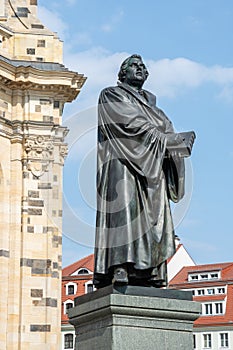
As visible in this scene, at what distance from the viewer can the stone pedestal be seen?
7855 mm

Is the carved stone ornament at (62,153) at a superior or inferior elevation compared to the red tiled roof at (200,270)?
inferior

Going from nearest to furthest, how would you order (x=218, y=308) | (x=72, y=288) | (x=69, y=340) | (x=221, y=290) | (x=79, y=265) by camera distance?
(x=218, y=308)
(x=221, y=290)
(x=69, y=340)
(x=72, y=288)
(x=79, y=265)

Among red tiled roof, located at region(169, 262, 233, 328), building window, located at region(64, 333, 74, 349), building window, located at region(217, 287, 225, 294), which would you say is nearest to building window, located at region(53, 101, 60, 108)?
red tiled roof, located at region(169, 262, 233, 328)

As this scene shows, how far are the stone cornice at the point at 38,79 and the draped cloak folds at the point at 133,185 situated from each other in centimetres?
1815

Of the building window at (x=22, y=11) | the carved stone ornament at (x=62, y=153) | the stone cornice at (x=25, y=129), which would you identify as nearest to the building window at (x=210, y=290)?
the carved stone ornament at (x=62, y=153)

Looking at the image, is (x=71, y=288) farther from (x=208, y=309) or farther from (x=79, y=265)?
(x=208, y=309)

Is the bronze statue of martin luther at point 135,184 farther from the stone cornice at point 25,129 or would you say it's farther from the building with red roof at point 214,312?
the building with red roof at point 214,312

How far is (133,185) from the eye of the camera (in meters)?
8.47

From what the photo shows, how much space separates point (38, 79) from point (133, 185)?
62.4ft

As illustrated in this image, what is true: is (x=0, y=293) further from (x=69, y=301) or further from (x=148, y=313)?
(x=69, y=301)

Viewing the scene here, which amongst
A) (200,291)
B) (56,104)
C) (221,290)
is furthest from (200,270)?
(56,104)

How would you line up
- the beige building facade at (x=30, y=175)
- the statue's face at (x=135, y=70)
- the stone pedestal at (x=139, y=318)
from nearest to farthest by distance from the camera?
1. the stone pedestal at (x=139, y=318)
2. the statue's face at (x=135, y=70)
3. the beige building facade at (x=30, y=175)

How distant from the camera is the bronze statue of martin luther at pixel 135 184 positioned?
827cm

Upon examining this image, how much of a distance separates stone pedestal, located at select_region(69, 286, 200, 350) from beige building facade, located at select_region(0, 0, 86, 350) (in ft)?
57.0
